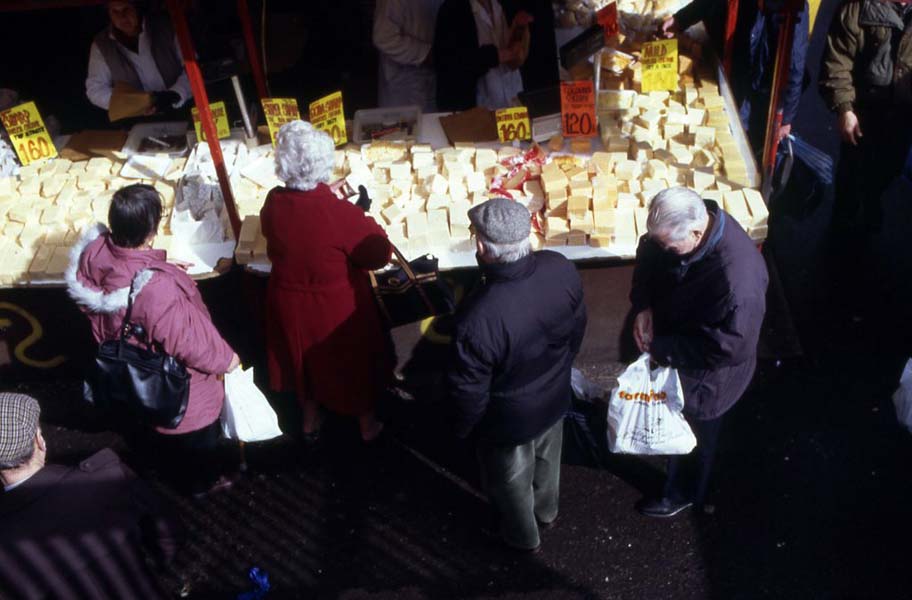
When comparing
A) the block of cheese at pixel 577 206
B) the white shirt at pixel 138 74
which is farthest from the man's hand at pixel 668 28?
the white shirt at pixel 138 74

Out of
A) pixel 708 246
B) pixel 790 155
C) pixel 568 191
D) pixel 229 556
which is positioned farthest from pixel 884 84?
pixel 229 556

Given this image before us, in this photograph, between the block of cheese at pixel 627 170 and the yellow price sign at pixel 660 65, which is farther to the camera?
the yellow price sign at pixel 660 65

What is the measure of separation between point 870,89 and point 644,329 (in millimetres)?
2576

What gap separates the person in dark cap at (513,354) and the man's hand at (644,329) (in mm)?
368

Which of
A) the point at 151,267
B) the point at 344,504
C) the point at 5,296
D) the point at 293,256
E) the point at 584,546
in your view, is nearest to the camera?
the point at 151,267

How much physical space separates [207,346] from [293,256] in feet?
1.87

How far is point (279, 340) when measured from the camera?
4258mm

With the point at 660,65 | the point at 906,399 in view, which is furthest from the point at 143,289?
the point at 906,399

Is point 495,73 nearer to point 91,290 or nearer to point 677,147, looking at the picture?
Answer: point 677,147

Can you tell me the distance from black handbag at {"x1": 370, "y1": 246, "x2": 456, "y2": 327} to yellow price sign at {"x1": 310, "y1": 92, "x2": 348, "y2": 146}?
1.15m

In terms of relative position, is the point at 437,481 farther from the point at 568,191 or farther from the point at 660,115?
the point at 660,115

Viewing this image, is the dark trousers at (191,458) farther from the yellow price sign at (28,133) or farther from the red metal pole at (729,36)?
the red metal pole at (729,36)

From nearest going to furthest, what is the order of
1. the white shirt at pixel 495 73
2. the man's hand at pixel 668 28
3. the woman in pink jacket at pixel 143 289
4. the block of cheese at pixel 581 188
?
the woman in pink jacket at pixel 143 289, the block of cheese at pixel 581 188, the white shirt at pixel 495 73, the man's hand at pixel 668 28

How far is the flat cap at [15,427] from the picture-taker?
2605 millimetres
